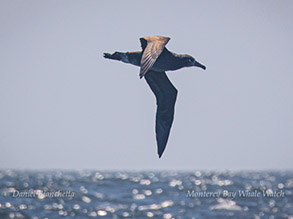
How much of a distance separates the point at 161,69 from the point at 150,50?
145cm

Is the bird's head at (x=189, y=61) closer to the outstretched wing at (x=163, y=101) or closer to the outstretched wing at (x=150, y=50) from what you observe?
the outstretched wing at (x=163, y=101)

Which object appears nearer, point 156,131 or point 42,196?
point 156,131

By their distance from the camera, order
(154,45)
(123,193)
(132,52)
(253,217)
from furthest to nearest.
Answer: (123,193) < (253,217) < (132,52) < (154,45)

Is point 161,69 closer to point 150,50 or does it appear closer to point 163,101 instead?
point 163,101

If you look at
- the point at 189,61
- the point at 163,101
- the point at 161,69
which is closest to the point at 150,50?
the point at 161,69

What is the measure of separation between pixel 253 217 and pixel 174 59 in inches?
506

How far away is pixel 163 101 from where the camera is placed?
39.1ft

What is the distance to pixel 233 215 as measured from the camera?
22.4 m

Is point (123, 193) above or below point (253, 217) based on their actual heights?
above

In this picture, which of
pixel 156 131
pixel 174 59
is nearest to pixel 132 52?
pixel 174 59

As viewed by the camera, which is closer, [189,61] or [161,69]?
[161,69]

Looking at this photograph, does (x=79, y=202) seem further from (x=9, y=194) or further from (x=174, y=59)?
(x=174, y=59)

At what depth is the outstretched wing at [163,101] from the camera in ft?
38.5

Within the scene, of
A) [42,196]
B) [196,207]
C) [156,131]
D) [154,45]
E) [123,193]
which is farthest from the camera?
[123,193]
